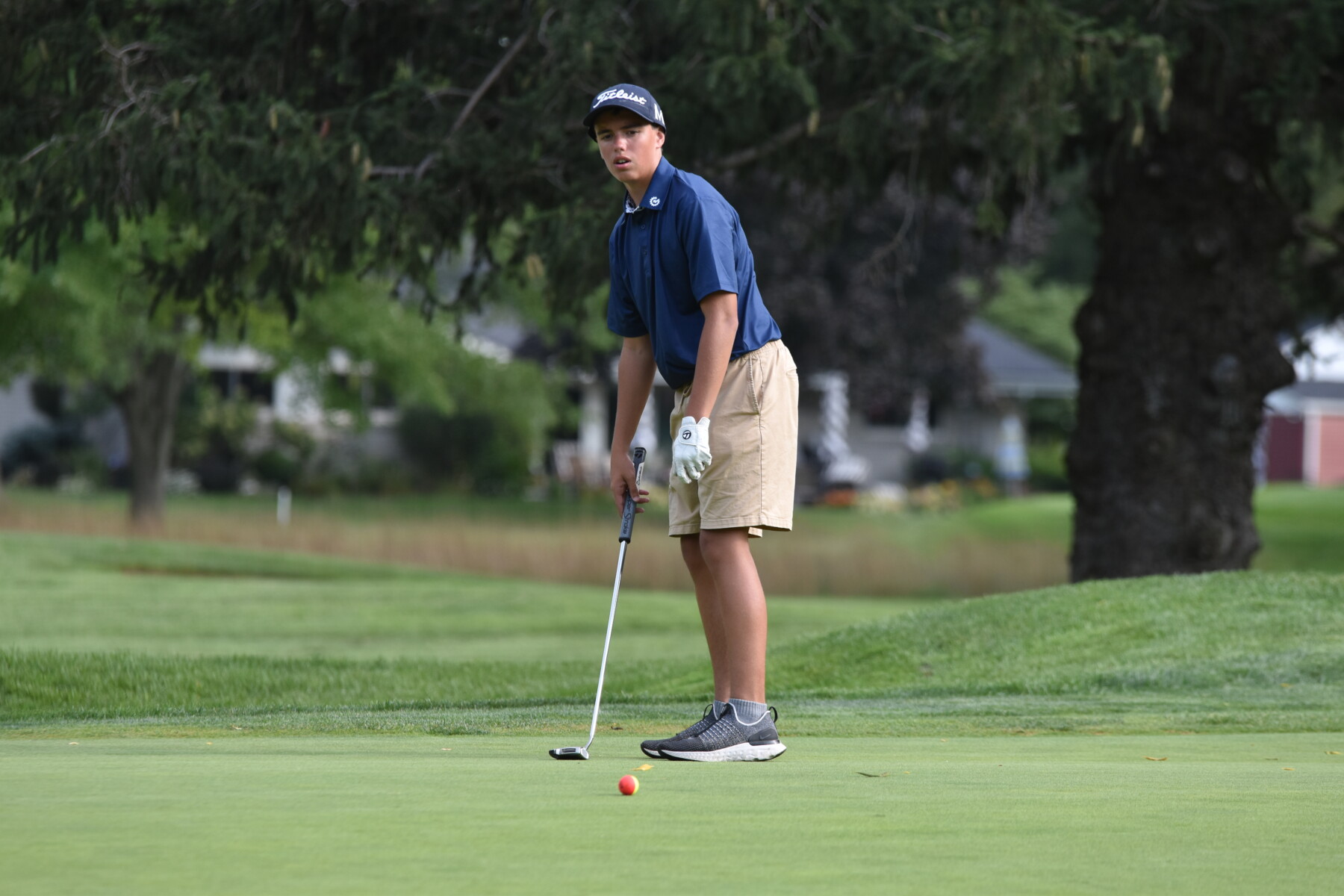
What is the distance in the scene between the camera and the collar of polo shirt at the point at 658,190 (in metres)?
5.68

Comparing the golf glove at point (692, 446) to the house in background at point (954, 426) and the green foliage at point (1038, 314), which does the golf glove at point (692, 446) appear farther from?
the green foliage at point (1038, 314)

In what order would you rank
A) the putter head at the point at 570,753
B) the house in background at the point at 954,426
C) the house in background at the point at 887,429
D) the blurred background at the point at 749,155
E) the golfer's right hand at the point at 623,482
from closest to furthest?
1. the putter head at the point at 570,753
2. the golfer's right hand at the point at 623,482
3. the blurred background at the point at 749,155
4. the house in background at the point at 887,429
5. the house in background at the point at 954,426

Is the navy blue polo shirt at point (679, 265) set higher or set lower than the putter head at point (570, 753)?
higher

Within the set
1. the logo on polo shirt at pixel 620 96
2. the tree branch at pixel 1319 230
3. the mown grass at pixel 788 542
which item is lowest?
the mown grass at pixel 788 542

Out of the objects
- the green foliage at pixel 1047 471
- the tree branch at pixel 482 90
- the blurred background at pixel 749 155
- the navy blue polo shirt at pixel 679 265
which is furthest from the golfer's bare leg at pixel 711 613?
the green foliage at pixel 1047 471

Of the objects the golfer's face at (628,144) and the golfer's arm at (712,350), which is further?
the golfer's face at (628,144)

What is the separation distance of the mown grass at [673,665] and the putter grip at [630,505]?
1.16m

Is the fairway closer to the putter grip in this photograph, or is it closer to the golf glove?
the putter grip

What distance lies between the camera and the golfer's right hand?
6.04 meters

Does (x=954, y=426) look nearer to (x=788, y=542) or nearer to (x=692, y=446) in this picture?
(x=788, y=542)

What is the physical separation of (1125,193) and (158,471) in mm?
19464

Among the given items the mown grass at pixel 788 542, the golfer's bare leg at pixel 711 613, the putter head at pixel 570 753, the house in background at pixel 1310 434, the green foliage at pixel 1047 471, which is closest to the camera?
the putter head at pixel 570 753

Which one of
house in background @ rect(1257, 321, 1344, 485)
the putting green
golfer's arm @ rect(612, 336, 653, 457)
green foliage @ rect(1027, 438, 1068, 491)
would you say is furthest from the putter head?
house in background @ rect(1257, 321, 1344, 485)

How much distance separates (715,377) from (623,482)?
721mm
